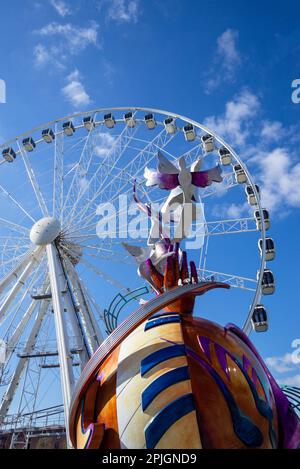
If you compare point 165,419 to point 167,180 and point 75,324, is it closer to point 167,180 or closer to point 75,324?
point 167,180

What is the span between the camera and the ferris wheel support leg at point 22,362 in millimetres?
16625

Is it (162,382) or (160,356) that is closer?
(162,382)

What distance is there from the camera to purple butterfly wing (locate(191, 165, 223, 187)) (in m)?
7.77

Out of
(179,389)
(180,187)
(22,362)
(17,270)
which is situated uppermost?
(17,270)

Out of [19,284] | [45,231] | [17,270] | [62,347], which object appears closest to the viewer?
[62,347]

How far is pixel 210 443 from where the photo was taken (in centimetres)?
470

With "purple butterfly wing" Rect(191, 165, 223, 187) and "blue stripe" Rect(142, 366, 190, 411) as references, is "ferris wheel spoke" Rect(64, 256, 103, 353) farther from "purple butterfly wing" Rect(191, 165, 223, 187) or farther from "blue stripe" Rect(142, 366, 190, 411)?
"blue stripe" Rect(142, 366, 190, 411)

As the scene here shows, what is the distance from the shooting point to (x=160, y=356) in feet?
17.6

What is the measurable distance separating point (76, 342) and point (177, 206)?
357 inches

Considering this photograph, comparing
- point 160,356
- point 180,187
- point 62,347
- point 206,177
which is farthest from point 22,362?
point 160,356

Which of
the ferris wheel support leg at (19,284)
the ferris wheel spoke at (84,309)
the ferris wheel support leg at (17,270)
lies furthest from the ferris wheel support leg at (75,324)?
the ferris wheel support leg at (17,270)

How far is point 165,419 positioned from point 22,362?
14.2 metres
